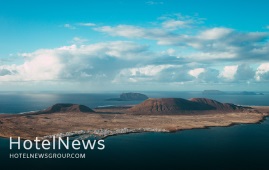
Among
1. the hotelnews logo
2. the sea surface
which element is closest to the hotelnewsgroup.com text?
the hotelnews logo

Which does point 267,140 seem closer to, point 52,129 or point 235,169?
point 235,169

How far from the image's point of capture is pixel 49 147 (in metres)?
76.1

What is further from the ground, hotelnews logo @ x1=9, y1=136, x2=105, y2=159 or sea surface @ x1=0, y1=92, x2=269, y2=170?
hotelnews logo @ x1=9, y1=136, x2=105, y2=159

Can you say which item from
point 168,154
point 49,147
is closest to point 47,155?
A: point 49,147

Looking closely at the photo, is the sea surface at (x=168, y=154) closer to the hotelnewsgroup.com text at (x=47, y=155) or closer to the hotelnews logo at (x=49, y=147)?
the hotelnews logo at (x=49, y=147)

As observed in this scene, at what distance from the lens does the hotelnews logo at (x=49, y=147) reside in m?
67.9

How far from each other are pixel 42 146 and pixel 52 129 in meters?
28.4

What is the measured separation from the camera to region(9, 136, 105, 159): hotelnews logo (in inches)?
2672

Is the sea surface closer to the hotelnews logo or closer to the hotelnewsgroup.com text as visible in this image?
the hotelnews logo

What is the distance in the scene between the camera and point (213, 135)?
329 ft

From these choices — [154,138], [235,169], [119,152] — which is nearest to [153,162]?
[119,152]

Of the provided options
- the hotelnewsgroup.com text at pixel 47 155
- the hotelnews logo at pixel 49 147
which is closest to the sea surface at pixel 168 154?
the hotelnews logo at pixel 49 147

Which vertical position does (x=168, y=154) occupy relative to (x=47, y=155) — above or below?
below

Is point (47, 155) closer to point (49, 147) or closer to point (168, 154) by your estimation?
point (49, 147)
